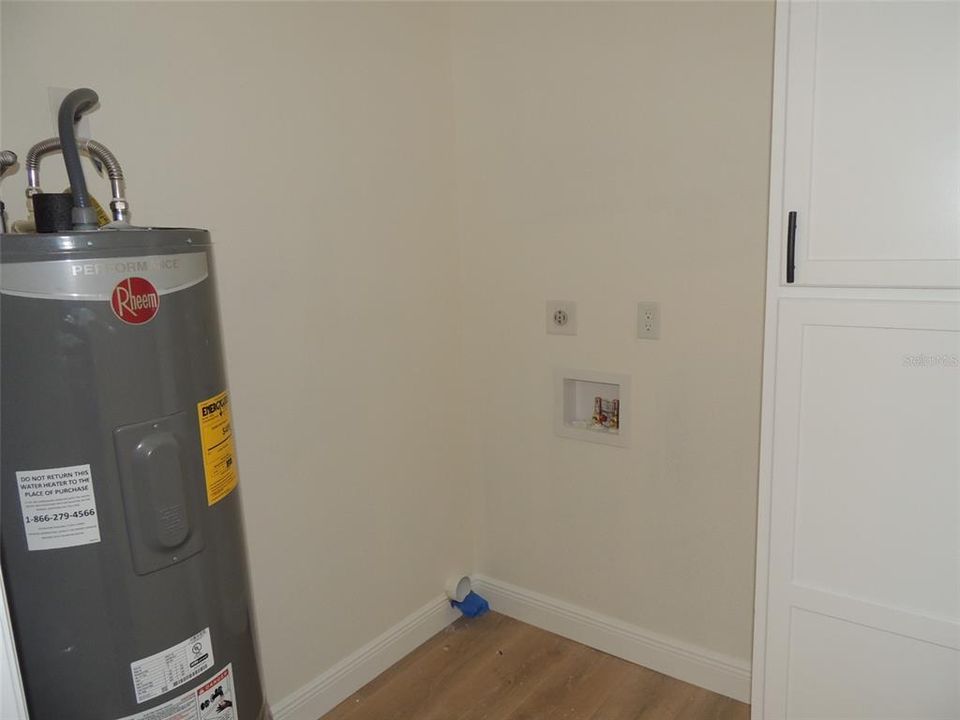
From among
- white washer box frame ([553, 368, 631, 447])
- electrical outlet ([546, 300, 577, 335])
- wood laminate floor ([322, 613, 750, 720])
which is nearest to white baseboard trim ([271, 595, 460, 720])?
wood laminate floor ([322, 613, 750, 720])

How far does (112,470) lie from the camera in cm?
107

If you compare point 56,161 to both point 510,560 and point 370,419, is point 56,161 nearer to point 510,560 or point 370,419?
point 370,419

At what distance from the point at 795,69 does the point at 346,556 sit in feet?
5.75

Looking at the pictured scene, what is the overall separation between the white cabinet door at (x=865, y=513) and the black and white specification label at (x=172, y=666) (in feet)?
3.91

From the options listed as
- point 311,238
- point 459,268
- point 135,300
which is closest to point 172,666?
point 135,300

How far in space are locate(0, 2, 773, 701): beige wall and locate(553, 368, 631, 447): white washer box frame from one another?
0.13 ft

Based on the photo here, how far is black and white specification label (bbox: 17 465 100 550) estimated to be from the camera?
1.04 metres

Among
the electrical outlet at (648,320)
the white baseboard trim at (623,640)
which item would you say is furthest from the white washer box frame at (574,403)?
the white baseboard trim at (623,640)

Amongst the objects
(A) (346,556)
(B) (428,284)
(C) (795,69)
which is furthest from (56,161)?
(C) (795,69)

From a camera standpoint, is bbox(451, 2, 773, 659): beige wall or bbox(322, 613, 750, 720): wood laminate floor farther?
bbox(322, 613, 750, 720): wood laminate floor

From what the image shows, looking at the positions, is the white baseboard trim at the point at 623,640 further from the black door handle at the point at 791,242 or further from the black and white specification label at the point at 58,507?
the black and white specification label at the point at 58,507

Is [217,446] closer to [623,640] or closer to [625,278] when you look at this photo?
[625,278]

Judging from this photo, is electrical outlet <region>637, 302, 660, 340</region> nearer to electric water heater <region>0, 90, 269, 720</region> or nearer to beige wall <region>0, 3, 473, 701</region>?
beige wall <region>0, 3, 473, 701</region>

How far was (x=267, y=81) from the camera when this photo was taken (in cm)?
186
